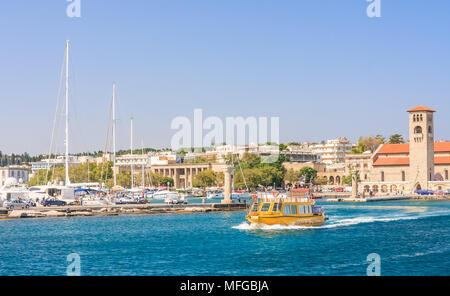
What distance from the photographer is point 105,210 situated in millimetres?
58344

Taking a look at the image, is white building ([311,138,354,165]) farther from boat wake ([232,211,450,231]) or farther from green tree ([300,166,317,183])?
boat wake ([232,211,450,231])

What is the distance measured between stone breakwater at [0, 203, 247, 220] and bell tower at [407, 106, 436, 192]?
5173 centimetres

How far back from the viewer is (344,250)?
97.3 feet

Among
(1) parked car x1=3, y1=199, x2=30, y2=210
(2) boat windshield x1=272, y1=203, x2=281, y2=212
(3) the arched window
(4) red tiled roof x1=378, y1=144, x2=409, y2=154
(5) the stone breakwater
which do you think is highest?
(3) the arched window

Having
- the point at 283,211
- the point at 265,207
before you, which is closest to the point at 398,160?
the point at 283,211

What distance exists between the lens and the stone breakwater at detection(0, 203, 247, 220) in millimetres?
53406

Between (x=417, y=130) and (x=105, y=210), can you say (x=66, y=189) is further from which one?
(x=417, y=130)

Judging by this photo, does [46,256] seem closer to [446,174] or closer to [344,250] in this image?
[344,250]

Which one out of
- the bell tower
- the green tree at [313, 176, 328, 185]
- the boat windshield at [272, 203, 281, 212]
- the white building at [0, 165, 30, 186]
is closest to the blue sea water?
the boat windshield at [272, 203, 281, 212]

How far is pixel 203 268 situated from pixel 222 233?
13.8 meters

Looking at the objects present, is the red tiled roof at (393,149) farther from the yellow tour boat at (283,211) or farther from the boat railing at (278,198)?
the boat railing at (278,198)

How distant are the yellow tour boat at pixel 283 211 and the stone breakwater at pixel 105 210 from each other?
20.6 metres

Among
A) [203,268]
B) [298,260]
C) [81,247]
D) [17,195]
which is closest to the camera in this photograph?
[203,268]
